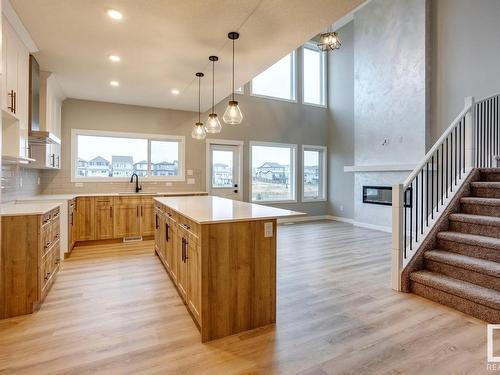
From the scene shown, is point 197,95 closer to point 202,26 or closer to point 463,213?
point 202,26

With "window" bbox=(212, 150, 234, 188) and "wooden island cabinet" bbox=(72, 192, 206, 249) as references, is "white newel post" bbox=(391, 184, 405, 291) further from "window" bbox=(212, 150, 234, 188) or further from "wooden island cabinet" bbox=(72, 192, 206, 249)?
"window" bbox=(212, 150, 234, 188)

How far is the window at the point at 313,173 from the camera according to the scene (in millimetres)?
8457

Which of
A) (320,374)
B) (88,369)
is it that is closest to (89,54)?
(88,369)

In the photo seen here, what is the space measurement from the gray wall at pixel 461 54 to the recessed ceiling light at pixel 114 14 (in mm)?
5967

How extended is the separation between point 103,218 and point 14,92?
2698 mm

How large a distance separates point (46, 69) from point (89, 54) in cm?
105

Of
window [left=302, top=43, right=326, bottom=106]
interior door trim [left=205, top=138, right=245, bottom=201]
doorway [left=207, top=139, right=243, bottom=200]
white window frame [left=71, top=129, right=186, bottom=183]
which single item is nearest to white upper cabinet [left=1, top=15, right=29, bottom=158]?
white window frame [left=71, top=129, right=186, bottom=183]

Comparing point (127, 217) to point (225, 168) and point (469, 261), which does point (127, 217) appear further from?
point (469, 261)

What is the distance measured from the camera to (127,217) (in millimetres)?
5566

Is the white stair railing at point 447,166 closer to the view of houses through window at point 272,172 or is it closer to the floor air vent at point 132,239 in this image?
the view of houses through window at point 272,172

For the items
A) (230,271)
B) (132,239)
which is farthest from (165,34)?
(132,239)

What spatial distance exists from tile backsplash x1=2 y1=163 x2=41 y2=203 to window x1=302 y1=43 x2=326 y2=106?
672 cm

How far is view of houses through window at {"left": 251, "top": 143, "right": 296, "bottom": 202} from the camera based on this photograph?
7.80 meters

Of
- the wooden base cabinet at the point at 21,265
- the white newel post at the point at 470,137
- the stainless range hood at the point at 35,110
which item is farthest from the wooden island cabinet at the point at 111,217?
the white newel post at the point at 470,137
